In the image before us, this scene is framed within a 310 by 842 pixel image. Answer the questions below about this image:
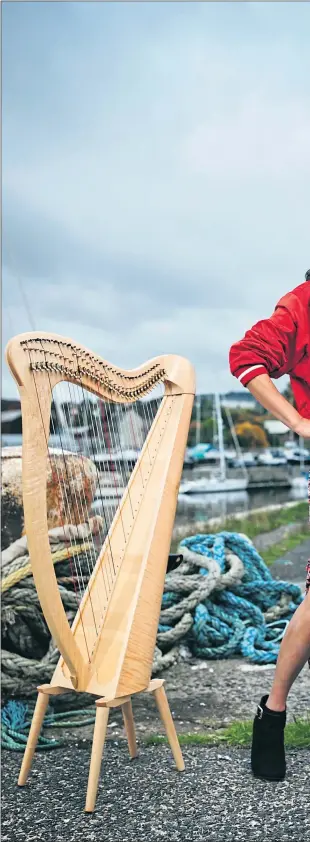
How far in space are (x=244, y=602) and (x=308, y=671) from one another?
0.53 m

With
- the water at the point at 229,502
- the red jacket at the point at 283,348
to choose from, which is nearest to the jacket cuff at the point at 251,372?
the red jacket at the point at 283,348

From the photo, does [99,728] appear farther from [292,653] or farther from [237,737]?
[237,737]

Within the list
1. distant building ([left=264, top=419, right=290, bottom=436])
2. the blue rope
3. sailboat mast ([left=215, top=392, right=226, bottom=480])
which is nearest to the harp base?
the blue rope

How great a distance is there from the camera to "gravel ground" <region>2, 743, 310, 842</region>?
1792 millimetres

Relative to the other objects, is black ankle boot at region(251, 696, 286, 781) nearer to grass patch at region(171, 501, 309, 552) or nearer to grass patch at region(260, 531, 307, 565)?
grass patch at region(260, 531, 307, 565)

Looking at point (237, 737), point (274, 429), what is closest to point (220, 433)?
point (274, 429)

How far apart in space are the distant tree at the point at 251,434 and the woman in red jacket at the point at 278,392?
6.73 metres

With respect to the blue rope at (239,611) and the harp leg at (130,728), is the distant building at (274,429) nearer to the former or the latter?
the blue rope at (239,611)

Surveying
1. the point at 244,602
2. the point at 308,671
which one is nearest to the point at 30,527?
the point at 308,671

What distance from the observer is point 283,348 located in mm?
1977

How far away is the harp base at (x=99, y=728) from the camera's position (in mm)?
1820

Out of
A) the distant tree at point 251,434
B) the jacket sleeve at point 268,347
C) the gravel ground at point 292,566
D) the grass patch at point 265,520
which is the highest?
the jacket sleeve at point 268,347

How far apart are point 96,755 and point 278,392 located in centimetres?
89

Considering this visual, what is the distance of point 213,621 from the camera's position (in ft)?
10.8
